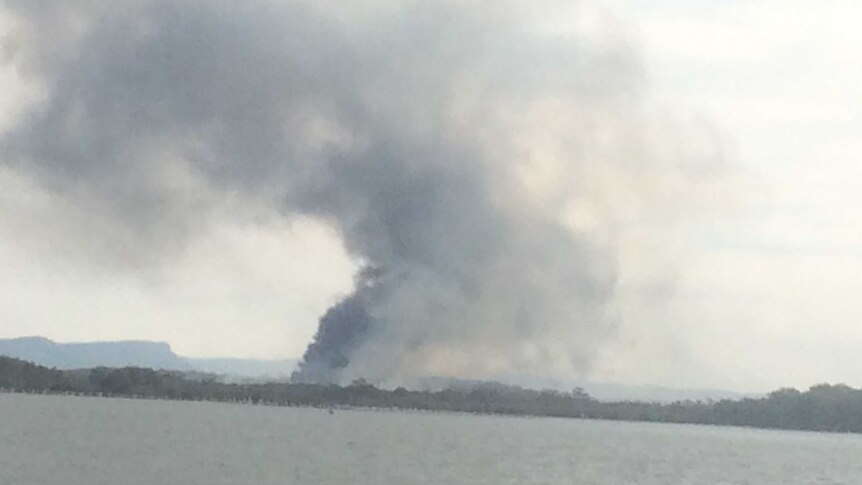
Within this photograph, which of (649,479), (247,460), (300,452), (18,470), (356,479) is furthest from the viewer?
(300,452)

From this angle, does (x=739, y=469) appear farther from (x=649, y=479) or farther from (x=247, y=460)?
(x=247, y=460)

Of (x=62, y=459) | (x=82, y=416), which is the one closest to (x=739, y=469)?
(x=62, y=459)

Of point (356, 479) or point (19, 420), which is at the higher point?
point (19, 420)

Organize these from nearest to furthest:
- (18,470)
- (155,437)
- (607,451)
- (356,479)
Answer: (18,470), (356,479), (155,437), (607,451)

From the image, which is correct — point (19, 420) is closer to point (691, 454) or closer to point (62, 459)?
point (62, 459)

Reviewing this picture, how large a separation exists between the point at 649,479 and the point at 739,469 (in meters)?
27.6

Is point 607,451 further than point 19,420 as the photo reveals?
Yes

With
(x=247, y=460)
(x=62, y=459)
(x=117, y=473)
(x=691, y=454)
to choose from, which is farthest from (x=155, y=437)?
(x=691, y=454)

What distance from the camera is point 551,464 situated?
340 ft

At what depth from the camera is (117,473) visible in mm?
70250

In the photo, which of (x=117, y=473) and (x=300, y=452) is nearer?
(x=117, y=473)

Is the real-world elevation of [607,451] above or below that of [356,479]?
above

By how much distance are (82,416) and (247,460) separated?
68364 mm

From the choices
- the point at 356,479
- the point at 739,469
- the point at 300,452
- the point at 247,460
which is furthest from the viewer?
the point at 739,469
